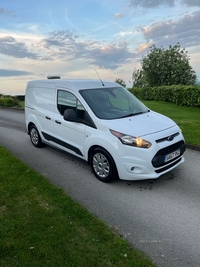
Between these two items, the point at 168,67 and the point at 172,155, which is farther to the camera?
the point at 168,67

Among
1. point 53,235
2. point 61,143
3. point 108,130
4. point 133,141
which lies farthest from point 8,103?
point 53,235

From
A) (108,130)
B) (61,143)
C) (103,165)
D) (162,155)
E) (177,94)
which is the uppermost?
(177,94)

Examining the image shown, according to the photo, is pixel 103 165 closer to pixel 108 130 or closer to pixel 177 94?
pixel 108 130

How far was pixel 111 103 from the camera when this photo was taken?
5.49 metres

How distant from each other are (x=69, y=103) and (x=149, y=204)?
113 inches

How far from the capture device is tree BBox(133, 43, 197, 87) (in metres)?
38.2

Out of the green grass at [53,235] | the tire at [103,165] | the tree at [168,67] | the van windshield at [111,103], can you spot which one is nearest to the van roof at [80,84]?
the van windshield at [111,103]

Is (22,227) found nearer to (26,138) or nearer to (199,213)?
(199,213)

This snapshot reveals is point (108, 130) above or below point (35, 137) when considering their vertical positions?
above

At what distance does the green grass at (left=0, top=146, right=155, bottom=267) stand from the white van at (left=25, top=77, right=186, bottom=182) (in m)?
1.12

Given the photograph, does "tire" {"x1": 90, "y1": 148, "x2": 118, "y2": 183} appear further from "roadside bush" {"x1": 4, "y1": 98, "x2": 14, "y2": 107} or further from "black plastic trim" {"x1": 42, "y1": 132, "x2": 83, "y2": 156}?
"roadside bush" {"x1": 4, "y1": 98, "x2": 14, "y2": 107}

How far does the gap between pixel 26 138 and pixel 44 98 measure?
104 inches

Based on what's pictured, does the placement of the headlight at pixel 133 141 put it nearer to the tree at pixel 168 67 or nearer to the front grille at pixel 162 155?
the front grille at pixel 162 155

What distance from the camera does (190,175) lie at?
521 centimetres
